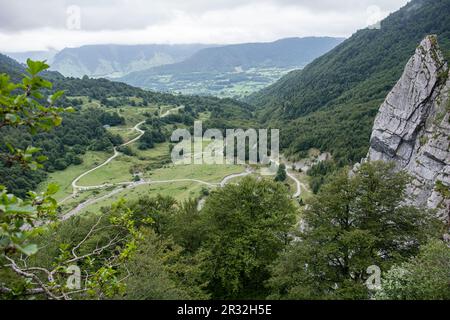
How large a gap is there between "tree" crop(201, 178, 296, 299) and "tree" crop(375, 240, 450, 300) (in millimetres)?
17419

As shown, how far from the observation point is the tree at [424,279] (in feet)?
56.1

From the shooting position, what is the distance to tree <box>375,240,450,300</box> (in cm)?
1711

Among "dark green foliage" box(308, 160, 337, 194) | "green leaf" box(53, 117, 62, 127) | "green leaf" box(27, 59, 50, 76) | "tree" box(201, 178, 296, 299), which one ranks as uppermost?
"green leaf" box(27, 59, 50, 76)

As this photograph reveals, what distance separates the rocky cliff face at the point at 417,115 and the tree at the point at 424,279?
146 ft

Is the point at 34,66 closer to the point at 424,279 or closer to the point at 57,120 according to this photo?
the point at 57,120

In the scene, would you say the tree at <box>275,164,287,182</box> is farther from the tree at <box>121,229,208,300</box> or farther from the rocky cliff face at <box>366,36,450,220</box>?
the tree at <box>121,229,208,300</box>

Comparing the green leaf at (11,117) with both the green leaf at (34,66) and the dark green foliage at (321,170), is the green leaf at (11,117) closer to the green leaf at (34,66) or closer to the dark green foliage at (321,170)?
the green leaf at (34,66)

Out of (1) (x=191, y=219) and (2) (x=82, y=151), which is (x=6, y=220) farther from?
(2) (x=82, y=151)

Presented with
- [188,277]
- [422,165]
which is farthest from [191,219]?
[422,165]

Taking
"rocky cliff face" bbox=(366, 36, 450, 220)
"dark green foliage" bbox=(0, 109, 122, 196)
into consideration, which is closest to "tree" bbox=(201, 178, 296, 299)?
"rocky cliff face" bbox=(366, 36, 450, 220)

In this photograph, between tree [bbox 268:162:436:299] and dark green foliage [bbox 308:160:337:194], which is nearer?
tree [bbox 268:162:436:299]

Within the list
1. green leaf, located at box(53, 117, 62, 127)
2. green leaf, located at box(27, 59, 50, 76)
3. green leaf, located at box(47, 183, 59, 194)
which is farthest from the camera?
green leaf, located at box(53, 117, 62, 127)
